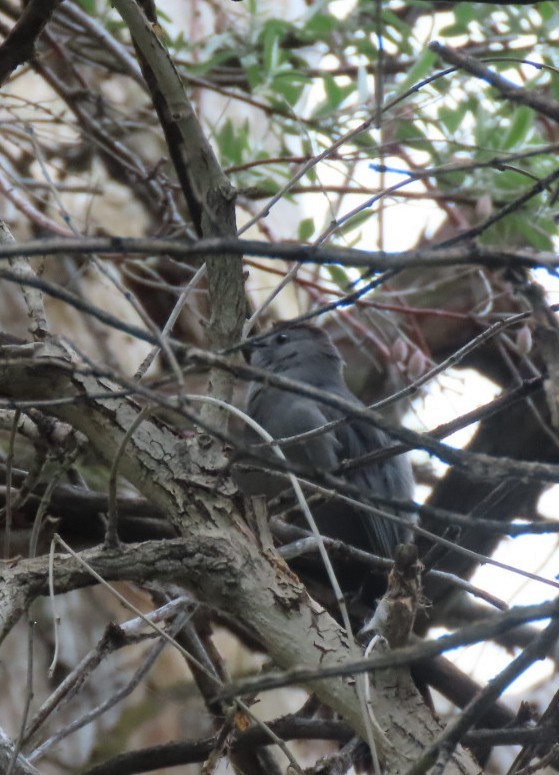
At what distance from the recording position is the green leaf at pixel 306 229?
3648mm

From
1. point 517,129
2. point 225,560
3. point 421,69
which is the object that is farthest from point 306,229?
point 225,560

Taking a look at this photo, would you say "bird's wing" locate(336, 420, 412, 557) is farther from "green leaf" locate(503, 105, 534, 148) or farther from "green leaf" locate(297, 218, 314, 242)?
"green leaf" locate(503, 105, 534, 148)

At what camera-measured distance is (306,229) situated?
367 centimetres

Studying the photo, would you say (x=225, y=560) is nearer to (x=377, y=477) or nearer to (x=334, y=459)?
(x=334, y=459)

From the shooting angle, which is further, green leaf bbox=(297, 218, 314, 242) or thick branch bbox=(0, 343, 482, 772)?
green leaf bbox=(297, 218, 314, 242)

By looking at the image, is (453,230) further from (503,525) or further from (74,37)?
(503,525)

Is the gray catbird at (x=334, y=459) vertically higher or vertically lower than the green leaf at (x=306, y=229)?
lower

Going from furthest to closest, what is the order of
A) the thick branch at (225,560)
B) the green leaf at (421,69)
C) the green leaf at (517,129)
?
the green leaf at (517,129) → the green leaf at (421,69) → the thick branch at (225,560)

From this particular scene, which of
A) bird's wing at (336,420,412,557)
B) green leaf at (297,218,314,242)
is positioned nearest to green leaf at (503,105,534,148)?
green leaf at (297,218,314,242)

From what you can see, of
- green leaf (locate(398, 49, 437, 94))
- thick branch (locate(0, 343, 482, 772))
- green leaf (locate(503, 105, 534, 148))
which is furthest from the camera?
green leaf (locate(503, 105, 534, 148))

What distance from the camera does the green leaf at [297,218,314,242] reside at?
12.0 feet

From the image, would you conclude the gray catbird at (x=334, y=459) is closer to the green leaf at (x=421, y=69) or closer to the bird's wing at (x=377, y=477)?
the bird's wing at (x=377, y=477)

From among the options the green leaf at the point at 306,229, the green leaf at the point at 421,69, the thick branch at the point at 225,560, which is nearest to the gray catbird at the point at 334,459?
the green leaf at the point at 306,229

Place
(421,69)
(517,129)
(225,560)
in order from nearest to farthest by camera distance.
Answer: (225,560) → (421,69) → (517,129)
